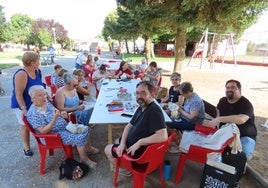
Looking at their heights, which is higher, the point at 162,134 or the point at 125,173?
the point at 162,134

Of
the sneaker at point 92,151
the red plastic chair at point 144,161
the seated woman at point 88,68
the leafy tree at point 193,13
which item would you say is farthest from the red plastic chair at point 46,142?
the seated woman at point 88,68

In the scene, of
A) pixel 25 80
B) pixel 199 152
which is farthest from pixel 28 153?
pixel 199 152

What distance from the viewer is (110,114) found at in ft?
10.9

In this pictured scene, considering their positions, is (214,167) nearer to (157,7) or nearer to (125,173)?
(125,173)

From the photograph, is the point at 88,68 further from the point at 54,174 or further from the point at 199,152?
the point at 199,152

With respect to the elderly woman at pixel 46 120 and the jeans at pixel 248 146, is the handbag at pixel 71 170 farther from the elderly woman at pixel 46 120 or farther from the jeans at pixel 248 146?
the jeans at pixel 248 146

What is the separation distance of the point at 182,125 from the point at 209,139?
927 millimetres

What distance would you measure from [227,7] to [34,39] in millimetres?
56318

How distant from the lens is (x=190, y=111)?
375 centimetres

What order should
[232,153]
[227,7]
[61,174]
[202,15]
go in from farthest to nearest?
[202,15] < [227,7] < [61,174] < [232,153]

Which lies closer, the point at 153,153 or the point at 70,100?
the point at 153,153

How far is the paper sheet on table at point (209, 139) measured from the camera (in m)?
2.63

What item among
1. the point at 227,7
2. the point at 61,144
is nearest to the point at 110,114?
the point at 61,144

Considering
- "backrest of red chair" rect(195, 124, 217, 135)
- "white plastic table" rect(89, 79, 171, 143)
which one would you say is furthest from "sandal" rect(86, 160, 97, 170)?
"backrest of red chair" rect(195, 124, 217, 135)
